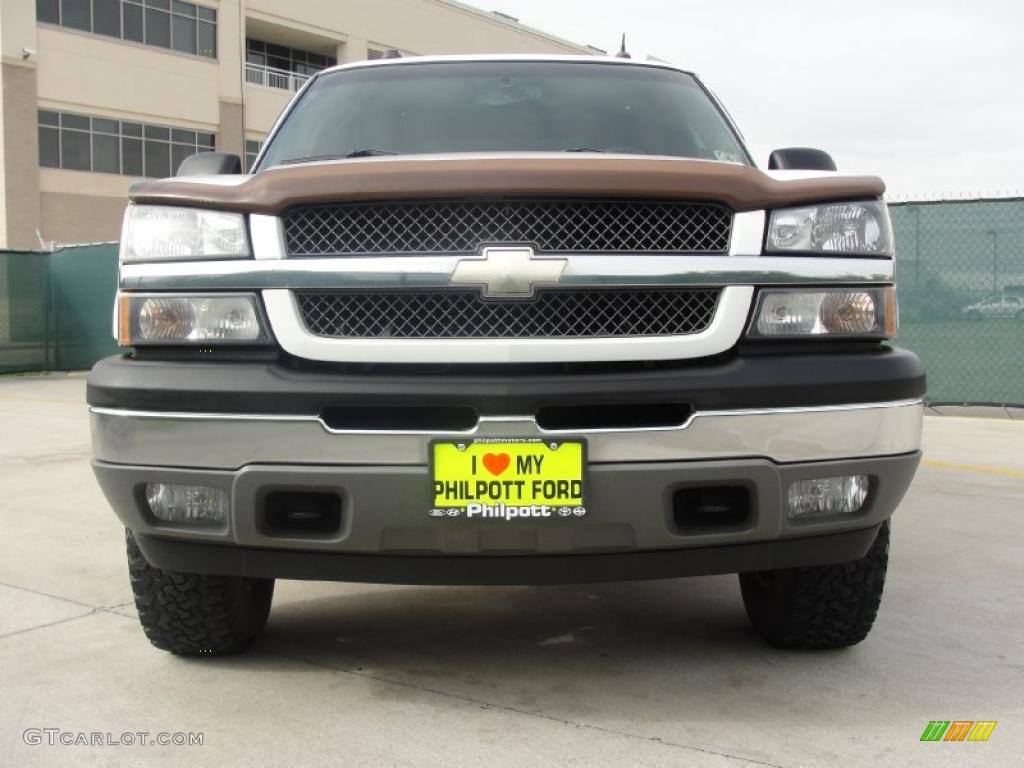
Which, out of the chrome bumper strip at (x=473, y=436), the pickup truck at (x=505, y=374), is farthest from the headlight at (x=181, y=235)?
the chrome bumper strip at (x=473, y=436)

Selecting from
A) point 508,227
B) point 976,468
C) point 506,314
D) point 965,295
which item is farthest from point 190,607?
point 965,295

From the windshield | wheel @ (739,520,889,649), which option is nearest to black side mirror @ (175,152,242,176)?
the windshield

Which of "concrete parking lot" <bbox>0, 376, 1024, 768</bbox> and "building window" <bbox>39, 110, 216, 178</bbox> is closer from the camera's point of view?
"concrete parking lot" <bbox>0, 376, 1024, 768</bbox>

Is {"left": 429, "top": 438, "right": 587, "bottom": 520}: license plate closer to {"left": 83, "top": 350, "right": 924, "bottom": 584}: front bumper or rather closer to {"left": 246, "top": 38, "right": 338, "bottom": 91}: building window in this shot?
{"left": 83, "top": 350, "right": 924, "bottom": 584}: front bumper

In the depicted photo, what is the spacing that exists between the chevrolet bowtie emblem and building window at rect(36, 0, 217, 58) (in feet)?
108

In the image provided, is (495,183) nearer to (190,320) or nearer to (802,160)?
(190,320)

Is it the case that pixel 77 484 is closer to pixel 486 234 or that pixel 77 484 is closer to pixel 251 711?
pixel 251 711

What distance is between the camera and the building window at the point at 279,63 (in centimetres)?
3928

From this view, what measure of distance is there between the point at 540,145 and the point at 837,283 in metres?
1.26

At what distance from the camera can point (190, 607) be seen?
3244 mm

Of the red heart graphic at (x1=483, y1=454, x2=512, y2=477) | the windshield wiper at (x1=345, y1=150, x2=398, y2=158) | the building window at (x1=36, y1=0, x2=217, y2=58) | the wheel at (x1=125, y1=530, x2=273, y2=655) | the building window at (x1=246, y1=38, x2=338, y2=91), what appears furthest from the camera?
the building window at (x1=246, y1=38, x2=338, y2=91)

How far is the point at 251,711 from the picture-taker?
9.72ft

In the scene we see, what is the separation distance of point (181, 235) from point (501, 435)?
3.25 feet

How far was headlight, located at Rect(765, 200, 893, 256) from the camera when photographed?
9.53 ft
